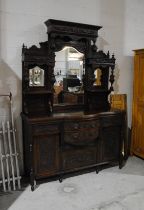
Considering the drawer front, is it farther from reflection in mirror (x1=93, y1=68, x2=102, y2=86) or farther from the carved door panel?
reflection in mirror (x1=93, y1=68, x2=102, y2=86)

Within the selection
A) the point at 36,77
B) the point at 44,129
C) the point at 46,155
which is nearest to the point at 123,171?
the point at 46,155

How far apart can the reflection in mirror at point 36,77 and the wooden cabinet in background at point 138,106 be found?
5.57 ft

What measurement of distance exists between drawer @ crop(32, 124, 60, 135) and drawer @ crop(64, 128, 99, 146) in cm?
16

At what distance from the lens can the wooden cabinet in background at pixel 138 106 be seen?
3.93 metres

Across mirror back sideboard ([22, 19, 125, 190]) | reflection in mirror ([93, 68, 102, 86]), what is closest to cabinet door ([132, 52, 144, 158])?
mirror back sideboard ([22, 19, 125, 190])

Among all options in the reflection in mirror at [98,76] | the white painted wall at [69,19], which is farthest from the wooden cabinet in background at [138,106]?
the reflection in mirror at [98,76]

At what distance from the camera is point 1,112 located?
3193 millimetres

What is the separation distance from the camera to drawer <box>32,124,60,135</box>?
9.54 ft

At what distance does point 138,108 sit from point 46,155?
6.09 feet

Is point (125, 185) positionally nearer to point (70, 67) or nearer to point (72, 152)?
point (72, 152)

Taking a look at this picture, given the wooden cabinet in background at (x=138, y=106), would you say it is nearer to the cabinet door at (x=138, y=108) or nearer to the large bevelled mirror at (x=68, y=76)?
the cabinet door at (x=138, y=108)

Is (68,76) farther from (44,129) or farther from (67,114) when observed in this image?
(44,129)

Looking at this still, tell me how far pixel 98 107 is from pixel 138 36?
153cm

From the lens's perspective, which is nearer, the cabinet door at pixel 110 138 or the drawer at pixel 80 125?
the drawer at pixel 80 125
